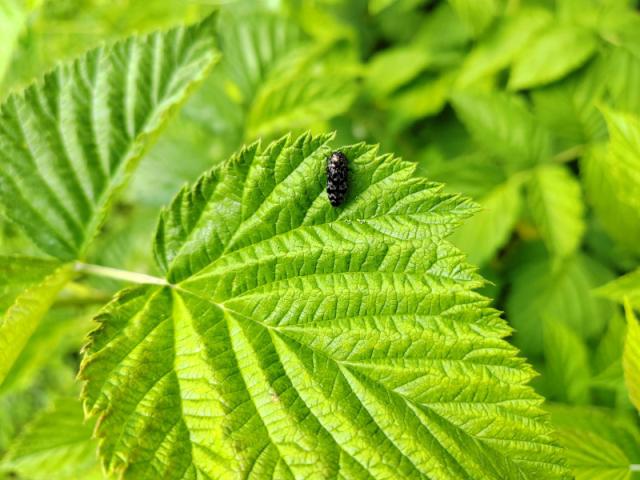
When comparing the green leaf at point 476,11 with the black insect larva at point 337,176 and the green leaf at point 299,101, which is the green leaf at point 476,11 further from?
the black insect larva at point 337,176

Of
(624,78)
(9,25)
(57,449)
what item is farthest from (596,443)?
(9,25)

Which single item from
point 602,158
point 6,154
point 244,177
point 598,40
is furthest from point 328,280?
point 598,40

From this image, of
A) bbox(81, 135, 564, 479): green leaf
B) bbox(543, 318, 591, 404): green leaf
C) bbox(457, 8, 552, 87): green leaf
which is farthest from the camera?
bbox(457, 8, 552, 87): green leaf

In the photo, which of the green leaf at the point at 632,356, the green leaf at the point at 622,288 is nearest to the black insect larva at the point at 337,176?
the green leaf at the point at 632,356

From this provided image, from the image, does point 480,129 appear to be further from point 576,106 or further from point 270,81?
point 270,81

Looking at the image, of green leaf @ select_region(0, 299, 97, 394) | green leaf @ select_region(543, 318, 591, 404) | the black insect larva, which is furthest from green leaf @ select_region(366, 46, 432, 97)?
green leaf @ select_region(0, 299, 97, 394)

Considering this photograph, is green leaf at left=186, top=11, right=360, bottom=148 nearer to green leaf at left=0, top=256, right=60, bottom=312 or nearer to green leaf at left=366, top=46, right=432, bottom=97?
green leaf at left=366, top=46, right=432, bottom=97

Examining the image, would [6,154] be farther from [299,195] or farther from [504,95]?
[504,95]
